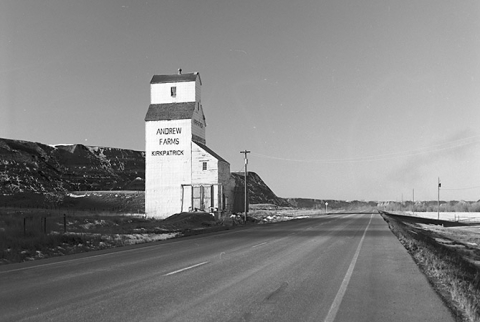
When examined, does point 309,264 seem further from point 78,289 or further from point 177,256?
point 78,289

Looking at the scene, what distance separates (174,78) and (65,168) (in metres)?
93.8

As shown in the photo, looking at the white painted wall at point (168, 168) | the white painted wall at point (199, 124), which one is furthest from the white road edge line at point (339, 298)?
the white painted wall at point (199, 124)

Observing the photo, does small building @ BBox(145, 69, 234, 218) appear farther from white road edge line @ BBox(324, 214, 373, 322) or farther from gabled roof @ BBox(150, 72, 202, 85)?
white road edge line @ BBox(324, 214, 373, 322)

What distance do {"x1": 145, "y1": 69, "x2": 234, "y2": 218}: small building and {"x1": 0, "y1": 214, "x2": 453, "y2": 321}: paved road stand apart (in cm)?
3239

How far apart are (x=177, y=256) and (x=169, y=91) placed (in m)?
38.4

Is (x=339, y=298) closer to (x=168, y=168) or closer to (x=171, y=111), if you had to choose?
(x=168, y=168)

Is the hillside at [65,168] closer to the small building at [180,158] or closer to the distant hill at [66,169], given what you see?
the distant hill at [66,169]

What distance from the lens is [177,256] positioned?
49.0 ft

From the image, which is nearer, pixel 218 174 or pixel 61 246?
pixel 61 246

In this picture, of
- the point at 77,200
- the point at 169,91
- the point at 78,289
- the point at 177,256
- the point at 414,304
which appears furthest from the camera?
the point at 77,200

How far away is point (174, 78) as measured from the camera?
169 ft

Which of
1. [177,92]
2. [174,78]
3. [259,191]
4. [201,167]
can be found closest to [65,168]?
[259,191]

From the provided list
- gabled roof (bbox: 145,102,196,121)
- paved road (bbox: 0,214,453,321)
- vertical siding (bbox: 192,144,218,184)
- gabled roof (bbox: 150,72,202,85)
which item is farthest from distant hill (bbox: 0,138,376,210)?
paved road (bbox: 0,214,453,321)

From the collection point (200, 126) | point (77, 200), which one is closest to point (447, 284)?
point (200, 126)
